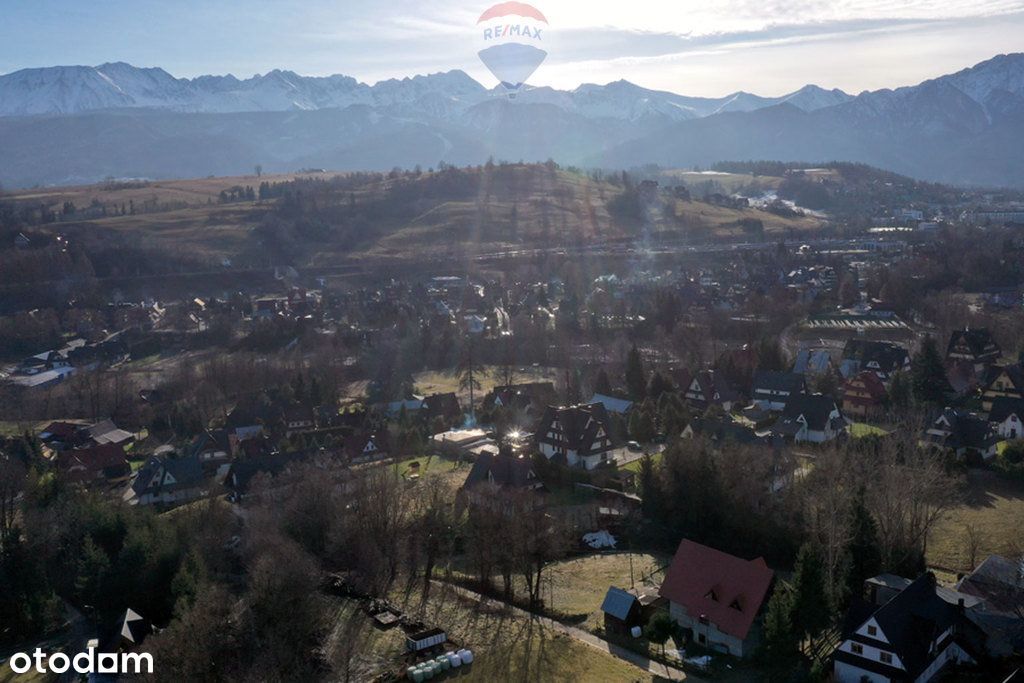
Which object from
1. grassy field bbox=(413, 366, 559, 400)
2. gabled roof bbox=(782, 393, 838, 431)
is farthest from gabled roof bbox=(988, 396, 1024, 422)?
grassy field bbox=(413, 366, 559, 400)

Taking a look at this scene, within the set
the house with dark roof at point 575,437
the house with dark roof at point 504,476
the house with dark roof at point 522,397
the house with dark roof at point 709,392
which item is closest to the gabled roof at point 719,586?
the house with dark roof at point 504,476

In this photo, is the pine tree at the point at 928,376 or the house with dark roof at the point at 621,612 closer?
the house with dark roof at the point at 621,612

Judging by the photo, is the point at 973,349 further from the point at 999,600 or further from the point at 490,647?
the point at 490,647

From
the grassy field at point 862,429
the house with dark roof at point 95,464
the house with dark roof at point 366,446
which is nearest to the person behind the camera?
the grassy field at point 862,429

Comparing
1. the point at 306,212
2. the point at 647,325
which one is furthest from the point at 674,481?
the point at 306,212

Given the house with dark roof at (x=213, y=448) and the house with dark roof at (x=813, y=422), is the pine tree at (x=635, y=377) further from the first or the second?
the house with dark roof at (x=213, y=448)

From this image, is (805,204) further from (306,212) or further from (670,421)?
(670,421)
